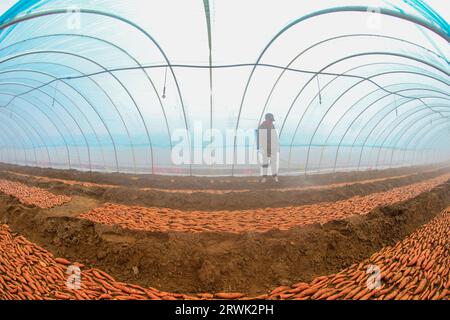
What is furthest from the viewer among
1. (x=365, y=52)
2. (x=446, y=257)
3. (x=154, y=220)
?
(x=365, y=52)

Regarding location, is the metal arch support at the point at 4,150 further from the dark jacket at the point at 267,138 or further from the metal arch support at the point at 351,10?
the dark jacket at the point at 267,138

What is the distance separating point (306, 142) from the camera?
8188 millimetres

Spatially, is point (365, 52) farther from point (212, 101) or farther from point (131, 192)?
point (131, 192)

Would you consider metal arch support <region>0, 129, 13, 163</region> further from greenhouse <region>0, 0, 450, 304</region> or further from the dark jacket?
the dark jacket

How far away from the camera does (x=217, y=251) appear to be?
2.33 metres

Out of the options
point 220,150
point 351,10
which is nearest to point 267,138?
point 351,10

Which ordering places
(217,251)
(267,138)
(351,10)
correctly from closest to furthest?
(217,251)
(351,10)
(267,138)

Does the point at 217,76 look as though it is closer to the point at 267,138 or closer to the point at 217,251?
the point at 267,138

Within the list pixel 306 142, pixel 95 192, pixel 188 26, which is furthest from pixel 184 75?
pixel 306 142

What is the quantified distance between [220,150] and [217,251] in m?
5.30

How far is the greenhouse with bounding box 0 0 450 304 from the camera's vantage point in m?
2.01

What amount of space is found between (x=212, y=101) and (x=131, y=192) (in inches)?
130

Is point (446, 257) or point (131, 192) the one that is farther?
point (131, 192)

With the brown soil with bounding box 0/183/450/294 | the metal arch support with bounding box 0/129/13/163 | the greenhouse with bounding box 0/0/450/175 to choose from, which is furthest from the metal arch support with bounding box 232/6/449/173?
the metal arch support with bounding box 0/129/13/163
